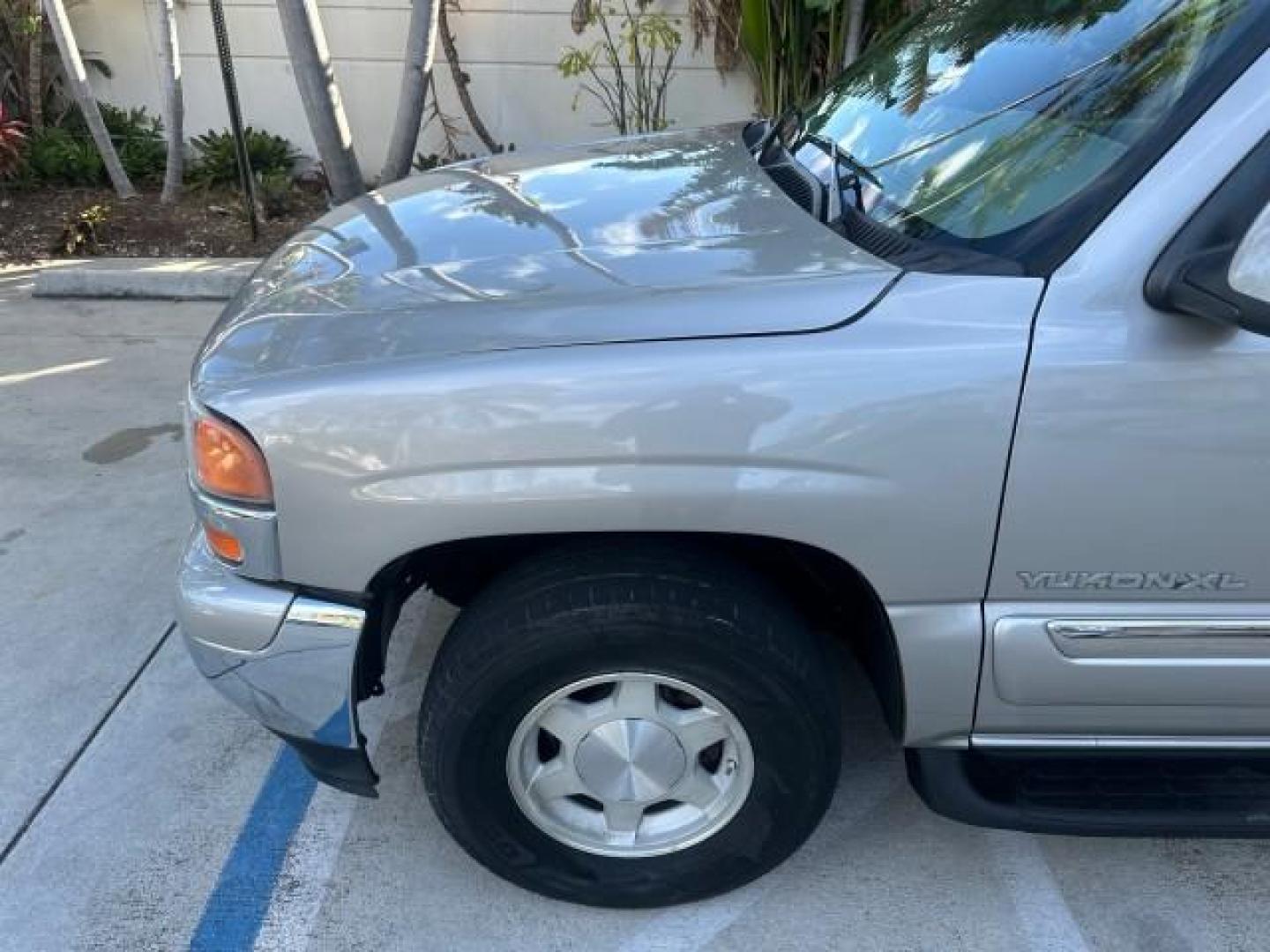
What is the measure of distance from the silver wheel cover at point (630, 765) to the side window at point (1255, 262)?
1.17 metres

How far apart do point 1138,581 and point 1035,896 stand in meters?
0.89

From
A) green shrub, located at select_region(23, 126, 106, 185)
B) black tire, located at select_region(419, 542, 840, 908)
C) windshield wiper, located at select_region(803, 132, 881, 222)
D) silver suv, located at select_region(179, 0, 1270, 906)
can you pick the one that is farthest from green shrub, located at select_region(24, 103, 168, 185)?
black tire, located at select_region(419, 542, 840, 908)

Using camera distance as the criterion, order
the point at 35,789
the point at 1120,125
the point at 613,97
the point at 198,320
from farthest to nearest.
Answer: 1. the point at 613,97
2. the point at 198,320
3. the point at 35,789
4. the point at 1120,125

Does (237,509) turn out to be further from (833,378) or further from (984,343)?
(984,343)

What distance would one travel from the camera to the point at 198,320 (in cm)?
591

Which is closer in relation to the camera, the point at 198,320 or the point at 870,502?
the point at 870,502

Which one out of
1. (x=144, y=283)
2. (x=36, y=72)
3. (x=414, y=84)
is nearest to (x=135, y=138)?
(x=36, y=72)

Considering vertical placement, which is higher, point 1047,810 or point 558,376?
point 558,376

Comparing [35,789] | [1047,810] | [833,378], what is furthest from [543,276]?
[35,789]

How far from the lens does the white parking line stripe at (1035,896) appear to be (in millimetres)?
2285

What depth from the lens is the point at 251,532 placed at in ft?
6.69

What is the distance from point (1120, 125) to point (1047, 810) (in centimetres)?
130

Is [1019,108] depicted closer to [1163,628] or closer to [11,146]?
[1163,628]

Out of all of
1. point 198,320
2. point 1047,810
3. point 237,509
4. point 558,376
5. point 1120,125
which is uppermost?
point 1120,125
